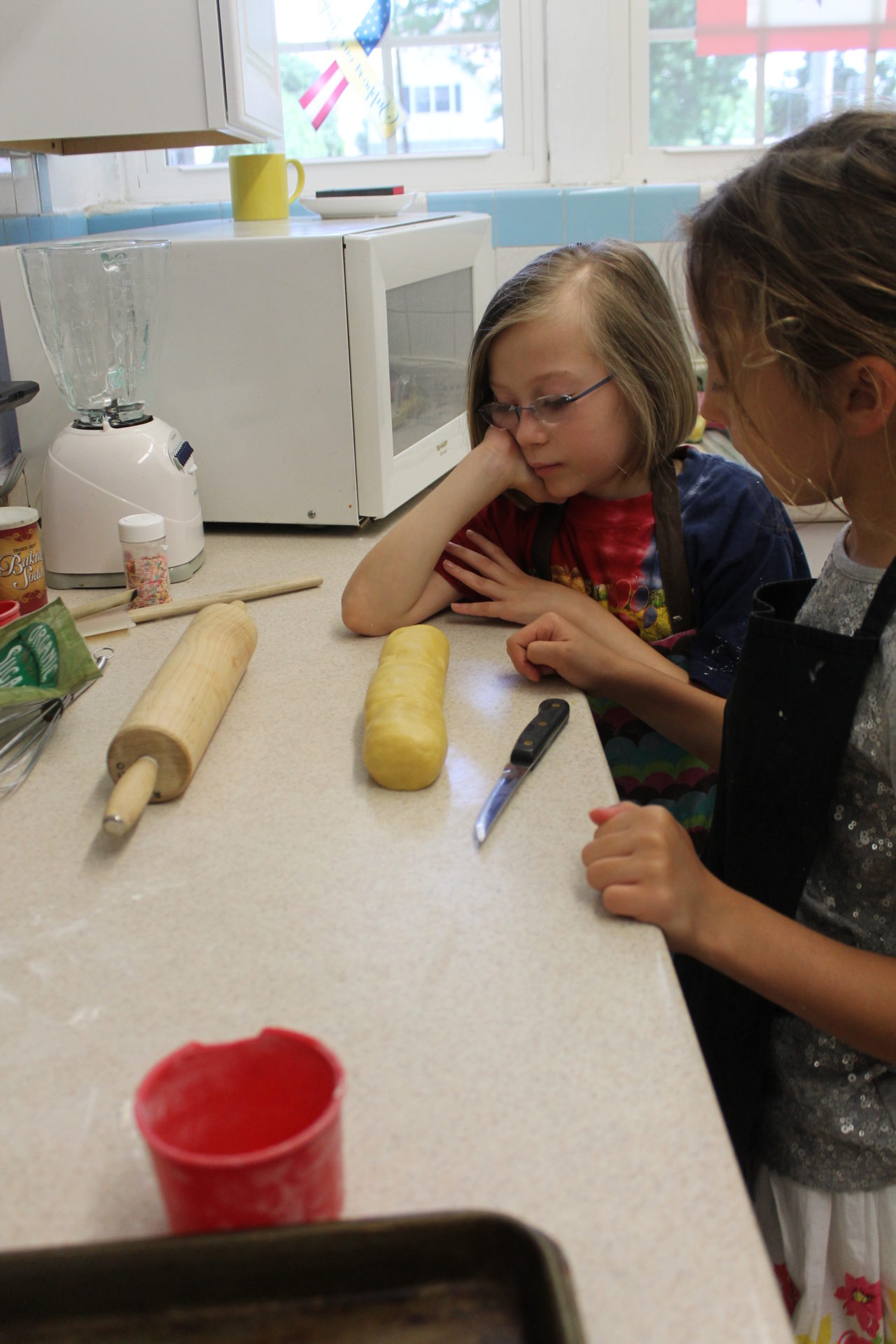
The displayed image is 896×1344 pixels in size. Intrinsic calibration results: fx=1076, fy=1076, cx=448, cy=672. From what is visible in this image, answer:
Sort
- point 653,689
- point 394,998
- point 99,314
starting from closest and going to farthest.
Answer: point 394,998 → point 653,689 → point 99,314

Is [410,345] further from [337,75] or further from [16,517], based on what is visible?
[337,75]

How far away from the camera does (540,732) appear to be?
76cm

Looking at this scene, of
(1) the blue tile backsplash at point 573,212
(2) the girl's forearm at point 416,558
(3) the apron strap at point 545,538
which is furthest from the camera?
(1) the blue tile backsplash at point 573,212

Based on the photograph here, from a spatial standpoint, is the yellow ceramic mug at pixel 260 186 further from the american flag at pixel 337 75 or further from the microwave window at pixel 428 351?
the american flag at pixel 337 75

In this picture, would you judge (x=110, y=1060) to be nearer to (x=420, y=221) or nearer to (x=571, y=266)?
(x=571, y=266)

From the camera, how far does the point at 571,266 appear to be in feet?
3.32

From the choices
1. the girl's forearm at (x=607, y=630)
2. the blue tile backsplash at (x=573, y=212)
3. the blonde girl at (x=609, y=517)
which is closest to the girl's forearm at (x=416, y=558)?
the blonde girl at (x=609, y=517)

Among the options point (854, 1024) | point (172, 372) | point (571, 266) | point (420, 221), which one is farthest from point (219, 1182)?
point (420, 221)

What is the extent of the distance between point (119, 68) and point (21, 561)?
23.6 inches

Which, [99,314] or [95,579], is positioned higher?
[99,314]

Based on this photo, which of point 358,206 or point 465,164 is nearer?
point 358,206

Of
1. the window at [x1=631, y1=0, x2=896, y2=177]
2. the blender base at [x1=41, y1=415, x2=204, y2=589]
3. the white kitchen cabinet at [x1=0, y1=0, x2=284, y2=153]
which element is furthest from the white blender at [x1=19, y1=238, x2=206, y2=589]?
the window at [x1=631, y1=0, x2=896, y2=177]

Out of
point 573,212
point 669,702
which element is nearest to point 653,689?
point 669,702

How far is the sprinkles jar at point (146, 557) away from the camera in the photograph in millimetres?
1050
